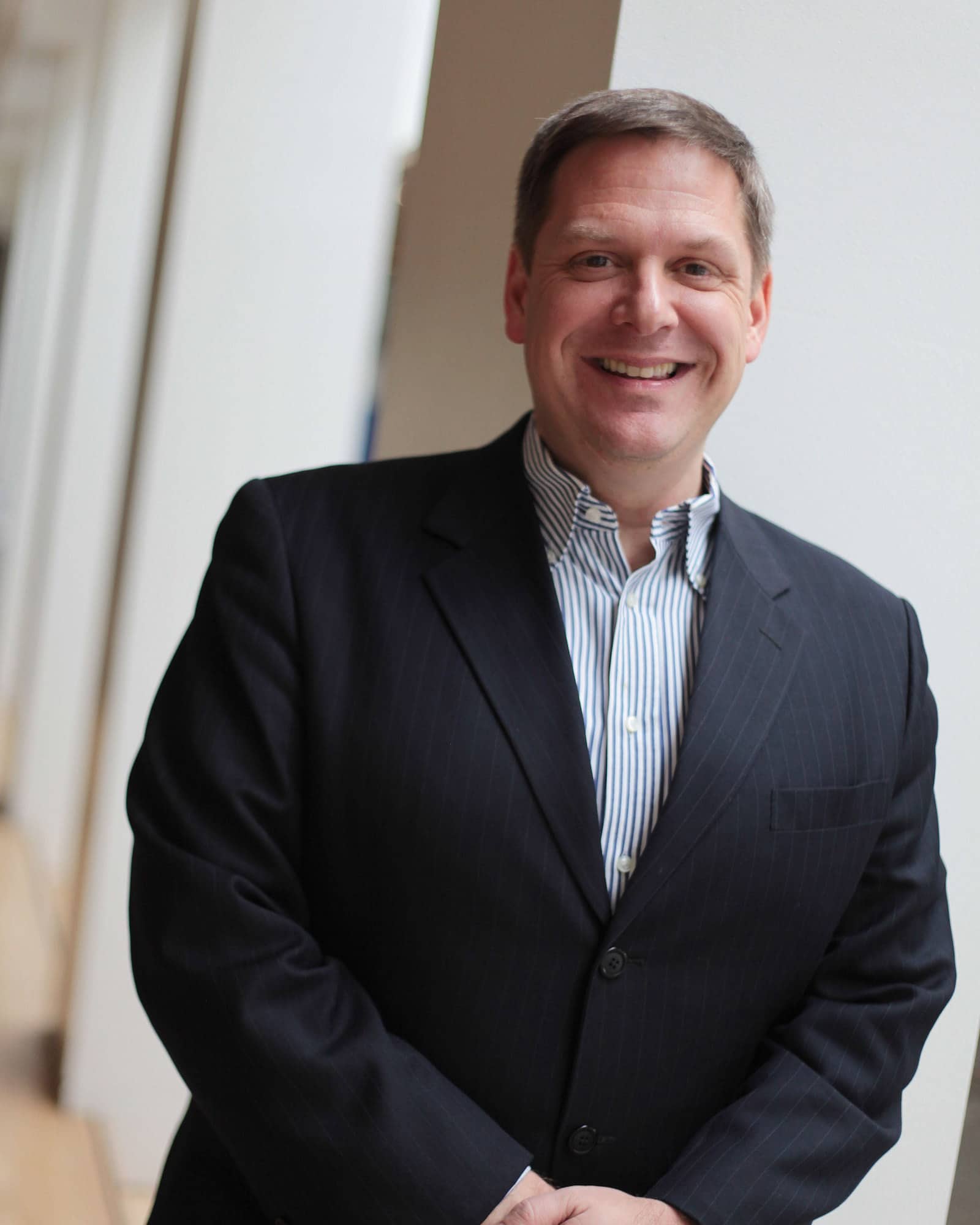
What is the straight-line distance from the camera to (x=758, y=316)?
1.78m

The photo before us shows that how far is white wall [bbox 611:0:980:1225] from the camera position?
2.06 metres

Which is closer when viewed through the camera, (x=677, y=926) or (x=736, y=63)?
(x=677, y=926)

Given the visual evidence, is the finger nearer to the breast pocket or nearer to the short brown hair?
the breast pocket

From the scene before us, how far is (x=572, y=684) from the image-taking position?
61.7 inches

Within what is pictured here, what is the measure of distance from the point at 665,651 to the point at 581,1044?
46 cm

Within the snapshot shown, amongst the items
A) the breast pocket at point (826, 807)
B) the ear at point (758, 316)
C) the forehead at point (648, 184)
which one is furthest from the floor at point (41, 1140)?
the forehead at point (648, 184)

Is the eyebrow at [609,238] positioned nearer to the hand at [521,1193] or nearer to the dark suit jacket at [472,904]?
the dark suit jacket at [472,904]

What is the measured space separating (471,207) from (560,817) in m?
1.24

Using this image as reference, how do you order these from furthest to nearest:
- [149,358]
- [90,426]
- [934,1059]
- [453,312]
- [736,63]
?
1. [90,426]
2. [149,358]
3. [453,312]
4. [934,1059]
5. [736,63]

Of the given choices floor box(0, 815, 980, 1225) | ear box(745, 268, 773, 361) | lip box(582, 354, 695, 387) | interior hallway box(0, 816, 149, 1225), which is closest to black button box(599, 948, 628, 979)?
lip box(582, 354, 695, 387)

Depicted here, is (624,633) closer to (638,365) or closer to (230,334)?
Answer: (638,365)

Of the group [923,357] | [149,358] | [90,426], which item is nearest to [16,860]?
[90,426]

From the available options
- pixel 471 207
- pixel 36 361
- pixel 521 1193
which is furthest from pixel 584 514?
pixel 36 361

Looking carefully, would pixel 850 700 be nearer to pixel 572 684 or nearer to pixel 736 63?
pixel 572 684
